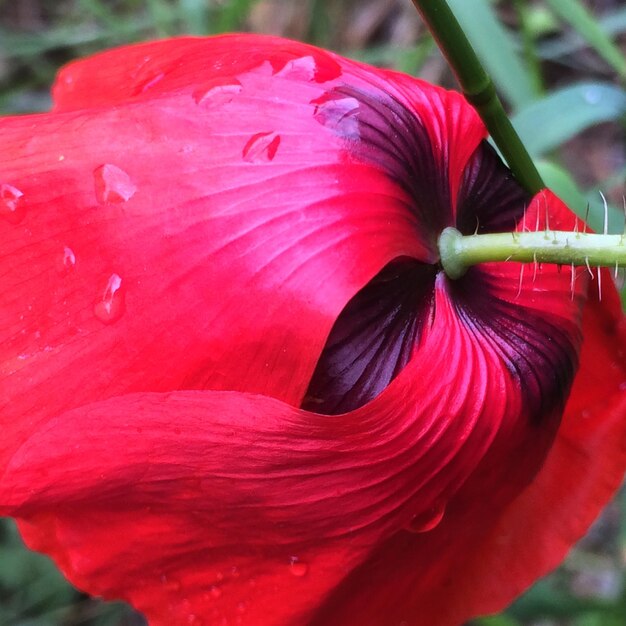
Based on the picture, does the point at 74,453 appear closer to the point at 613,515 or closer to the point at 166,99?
the point at 166,99

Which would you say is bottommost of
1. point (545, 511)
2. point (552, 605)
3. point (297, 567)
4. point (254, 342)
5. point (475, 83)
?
point (552, 605)

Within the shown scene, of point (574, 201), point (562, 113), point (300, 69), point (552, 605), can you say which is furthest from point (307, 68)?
point (552, 605)

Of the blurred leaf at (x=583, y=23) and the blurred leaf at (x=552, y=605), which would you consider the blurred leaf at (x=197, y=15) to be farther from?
the blurred leaf at (x=552, y=605)

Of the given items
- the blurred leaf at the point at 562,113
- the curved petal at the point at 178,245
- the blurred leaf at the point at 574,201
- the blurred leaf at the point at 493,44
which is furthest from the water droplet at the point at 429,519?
the blurred leaf at the point at 493,44

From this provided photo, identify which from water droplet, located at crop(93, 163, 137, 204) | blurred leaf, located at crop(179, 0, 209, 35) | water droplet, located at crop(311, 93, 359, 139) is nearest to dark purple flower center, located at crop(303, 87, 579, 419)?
water droplet, located at crop(311, 93, 359, 139)

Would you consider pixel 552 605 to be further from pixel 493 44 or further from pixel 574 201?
pixel 493 44

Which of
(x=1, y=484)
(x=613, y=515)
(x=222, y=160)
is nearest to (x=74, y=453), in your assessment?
(x=1, y=484)

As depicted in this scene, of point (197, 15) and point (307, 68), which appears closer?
point (307, 68)
